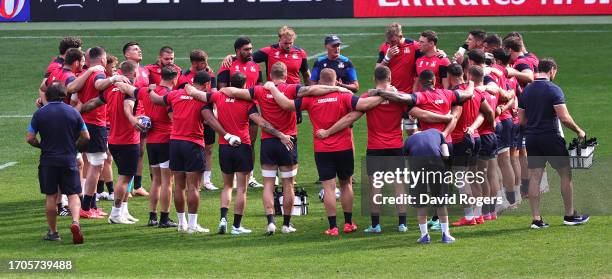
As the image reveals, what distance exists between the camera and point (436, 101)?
48.3 ft

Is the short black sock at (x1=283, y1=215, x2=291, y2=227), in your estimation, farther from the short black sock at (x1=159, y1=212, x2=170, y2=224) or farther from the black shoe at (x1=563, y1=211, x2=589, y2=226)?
the black shoe at (x1=563, y1=211, x2=589, y2=226)

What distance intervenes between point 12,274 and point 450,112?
562cm

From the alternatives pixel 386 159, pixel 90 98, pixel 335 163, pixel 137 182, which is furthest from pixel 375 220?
pixel 137 182

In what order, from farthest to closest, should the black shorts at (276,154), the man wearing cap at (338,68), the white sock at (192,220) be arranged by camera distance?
1. the man wearing cap at (338,68)
2. the white sock at (192,220)
3. the black shorts at (276,154)

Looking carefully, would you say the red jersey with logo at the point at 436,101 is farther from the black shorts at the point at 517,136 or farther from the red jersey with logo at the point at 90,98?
the red jersey with logo at the point at 90,98

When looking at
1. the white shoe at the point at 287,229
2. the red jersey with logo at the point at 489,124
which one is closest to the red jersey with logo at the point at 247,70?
the white shoe at the point at 287,229

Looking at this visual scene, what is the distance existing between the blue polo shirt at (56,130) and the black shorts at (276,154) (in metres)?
2.35

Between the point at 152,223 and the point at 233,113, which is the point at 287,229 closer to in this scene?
the point at 233,113

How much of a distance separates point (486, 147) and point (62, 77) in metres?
5.94

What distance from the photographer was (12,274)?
13.1 metres

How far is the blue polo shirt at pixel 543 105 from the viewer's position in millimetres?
15227

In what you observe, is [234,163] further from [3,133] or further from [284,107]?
[3,133]

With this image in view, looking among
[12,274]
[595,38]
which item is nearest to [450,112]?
[12,274]

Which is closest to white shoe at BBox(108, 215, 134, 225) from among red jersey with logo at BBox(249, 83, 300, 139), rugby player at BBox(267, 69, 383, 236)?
red jersey with logo at BBox(249, 83, 300, 139)
